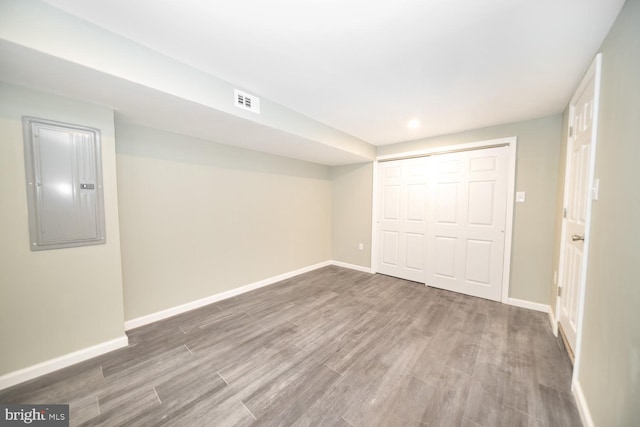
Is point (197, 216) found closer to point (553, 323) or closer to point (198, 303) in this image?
point (198, 303)

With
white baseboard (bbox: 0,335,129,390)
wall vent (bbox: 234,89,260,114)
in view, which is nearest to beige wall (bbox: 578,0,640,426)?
wall vent (bbox: 234,89,260,114)

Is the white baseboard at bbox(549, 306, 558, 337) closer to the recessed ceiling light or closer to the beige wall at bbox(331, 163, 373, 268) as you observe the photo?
the beige wall at bbox(331, 163, 373, 268)

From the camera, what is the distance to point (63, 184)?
173 cm

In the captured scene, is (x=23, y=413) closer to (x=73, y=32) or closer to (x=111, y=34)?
(x=73, y=32)

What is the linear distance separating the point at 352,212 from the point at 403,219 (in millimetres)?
1005

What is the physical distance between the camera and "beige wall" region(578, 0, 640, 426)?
37.5 inches

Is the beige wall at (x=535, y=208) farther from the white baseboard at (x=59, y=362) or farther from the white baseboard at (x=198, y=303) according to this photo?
the white baseboard at (x=59, y=362)

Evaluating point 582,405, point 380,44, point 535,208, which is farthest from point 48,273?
point 535,208

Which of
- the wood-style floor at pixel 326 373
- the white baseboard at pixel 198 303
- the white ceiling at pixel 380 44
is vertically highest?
the white ceiling at pixel 380 44

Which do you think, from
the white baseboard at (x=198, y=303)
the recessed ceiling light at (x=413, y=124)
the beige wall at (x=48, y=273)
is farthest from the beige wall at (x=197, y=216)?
the recessed ceiling light at (x=413, y=124)

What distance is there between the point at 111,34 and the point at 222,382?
2480 mm

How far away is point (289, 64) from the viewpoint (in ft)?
5.70

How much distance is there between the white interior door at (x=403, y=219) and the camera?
3.63 meters

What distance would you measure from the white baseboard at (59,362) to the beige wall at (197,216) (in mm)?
385
